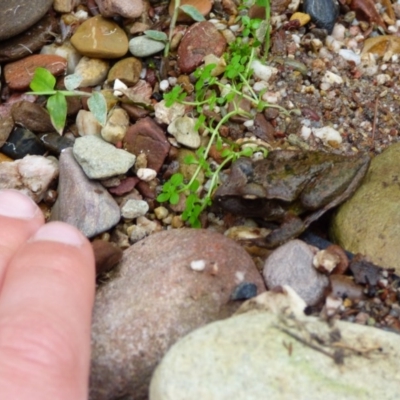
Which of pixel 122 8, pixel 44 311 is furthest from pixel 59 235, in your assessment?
pixel 122 8

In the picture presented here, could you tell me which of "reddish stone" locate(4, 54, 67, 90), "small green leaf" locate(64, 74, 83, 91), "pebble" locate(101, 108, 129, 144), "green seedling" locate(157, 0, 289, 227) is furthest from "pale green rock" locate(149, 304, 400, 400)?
"reddish stone" locate(4, 54, 67, 90)

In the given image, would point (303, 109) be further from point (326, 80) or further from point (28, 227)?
point (28, 227)

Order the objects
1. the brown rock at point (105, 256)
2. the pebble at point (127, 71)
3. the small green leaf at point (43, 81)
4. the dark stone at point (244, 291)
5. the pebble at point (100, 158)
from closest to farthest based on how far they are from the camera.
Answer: the dark stone at point (244, 291) → the brown rock at point (105, 256) → the pebble at point (100, 158) → the small green leaf at point (43, 81) → the pebble at point (127, 71)

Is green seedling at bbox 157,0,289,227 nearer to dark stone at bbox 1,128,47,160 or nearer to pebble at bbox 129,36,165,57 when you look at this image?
pebble at bbox 129,36,165,57

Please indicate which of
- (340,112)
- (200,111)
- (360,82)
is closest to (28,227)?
(200,111)

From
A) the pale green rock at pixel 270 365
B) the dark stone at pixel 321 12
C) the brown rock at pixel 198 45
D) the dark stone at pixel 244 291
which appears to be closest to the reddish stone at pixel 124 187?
the brown rock at pixel 198 45

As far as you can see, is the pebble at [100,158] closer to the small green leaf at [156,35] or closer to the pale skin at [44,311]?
the pale skin at [44,311]

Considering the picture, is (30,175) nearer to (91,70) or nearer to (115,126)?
(115,126)
